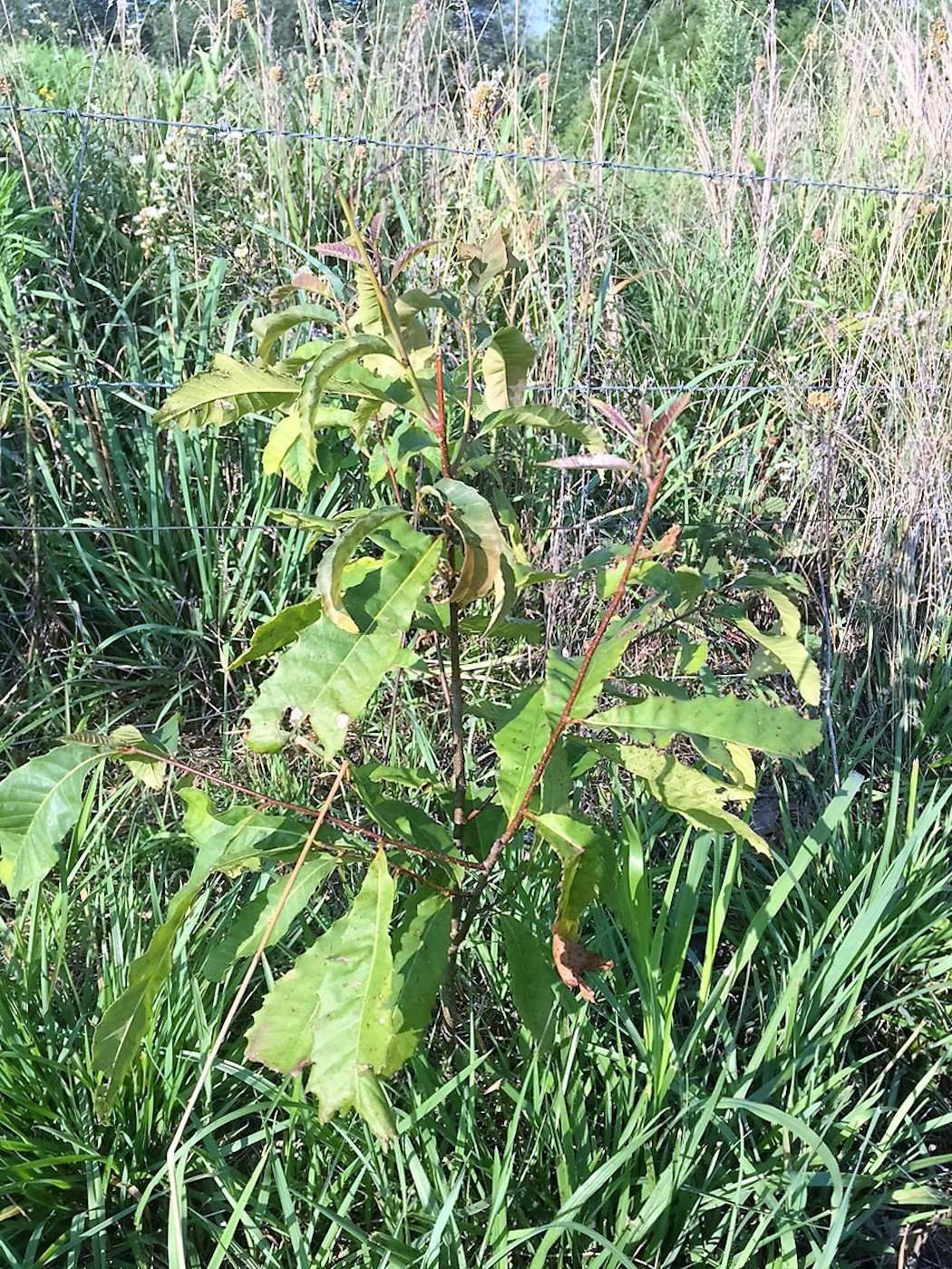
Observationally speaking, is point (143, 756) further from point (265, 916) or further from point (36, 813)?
point (265, 916)

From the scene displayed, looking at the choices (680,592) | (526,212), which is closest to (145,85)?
(526,212)

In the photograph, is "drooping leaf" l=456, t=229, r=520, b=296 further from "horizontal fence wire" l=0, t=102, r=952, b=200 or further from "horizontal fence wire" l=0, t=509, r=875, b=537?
"horizontal fence wire" l=0, t=102, r=952, b=200

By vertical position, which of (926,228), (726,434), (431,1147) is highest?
(926,228)

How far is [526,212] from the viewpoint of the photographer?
300 cm

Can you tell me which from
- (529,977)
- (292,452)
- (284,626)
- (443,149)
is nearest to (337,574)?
(284,626)

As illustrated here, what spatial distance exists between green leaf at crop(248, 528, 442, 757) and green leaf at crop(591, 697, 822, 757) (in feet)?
0.81

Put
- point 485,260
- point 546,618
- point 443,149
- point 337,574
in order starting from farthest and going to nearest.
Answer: point 443,149
point 546,618
point 485,260
point 337,574

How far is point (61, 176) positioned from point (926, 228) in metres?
2.53

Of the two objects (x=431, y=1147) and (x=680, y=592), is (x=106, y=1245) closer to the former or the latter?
(x=431, y=1147)

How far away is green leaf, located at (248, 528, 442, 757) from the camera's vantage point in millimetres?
954

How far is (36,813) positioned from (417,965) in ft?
1.48

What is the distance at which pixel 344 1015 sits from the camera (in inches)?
41.2

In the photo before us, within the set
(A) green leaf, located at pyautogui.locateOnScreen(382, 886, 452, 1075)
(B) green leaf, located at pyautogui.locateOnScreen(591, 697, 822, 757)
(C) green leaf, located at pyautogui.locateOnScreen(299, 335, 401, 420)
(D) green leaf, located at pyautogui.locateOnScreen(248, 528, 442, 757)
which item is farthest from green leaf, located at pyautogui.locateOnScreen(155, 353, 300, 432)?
(A) green leaf, located at pyautogui.locateOnScreen(382, 886, 452, 1075)

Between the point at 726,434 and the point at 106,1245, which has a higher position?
the point at 726,434
